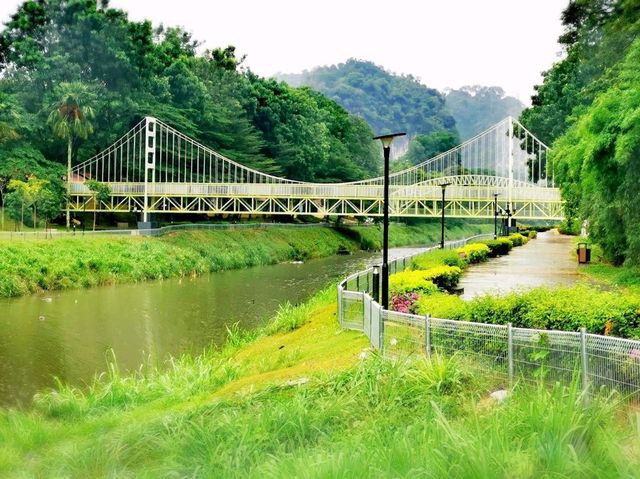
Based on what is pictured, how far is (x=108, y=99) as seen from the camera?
52.1 meters

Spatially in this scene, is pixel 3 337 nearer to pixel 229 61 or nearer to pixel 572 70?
pixel 572 70

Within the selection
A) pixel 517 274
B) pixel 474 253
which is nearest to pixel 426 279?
pixel 517 274

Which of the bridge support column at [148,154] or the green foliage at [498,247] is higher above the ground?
the bridge support column at [148,154]

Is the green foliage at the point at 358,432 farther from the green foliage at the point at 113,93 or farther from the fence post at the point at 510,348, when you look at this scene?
the green foliage at the point at 113,93

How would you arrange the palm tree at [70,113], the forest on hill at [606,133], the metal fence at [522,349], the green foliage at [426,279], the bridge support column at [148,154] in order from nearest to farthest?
the metal fence at [522,349], the green foliage at [426,279], the forest on hill at [606,133], the palm tree at [70,113], the bridge support column at [148,154]

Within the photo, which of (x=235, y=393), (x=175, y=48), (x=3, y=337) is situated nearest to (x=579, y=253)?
(x=3, y=337)

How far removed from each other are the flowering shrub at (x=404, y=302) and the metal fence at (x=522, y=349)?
2.24 m

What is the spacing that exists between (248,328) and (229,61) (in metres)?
51.1

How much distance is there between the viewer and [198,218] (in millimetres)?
62844

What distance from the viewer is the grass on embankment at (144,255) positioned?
30.6 m

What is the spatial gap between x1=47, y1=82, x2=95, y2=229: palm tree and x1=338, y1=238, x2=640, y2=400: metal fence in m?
38.7

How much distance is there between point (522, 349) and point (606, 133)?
1353cm

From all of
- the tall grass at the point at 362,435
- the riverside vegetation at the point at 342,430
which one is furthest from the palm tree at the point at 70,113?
the tall grass at the point at 362,435

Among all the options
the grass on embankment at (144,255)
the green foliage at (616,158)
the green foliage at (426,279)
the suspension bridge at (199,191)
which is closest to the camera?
the green foliage at (426,279)
